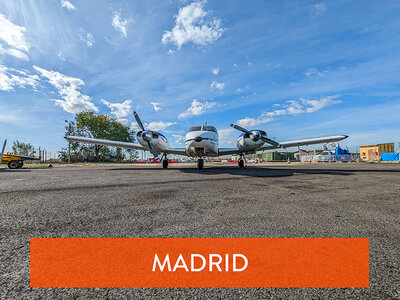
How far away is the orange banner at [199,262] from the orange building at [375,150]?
60143 millimetres

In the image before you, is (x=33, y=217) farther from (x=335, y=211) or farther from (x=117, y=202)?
(x=335, y=211)

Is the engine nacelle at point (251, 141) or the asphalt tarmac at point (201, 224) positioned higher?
the engine nacelle at point (251, 141)

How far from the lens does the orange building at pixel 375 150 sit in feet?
148

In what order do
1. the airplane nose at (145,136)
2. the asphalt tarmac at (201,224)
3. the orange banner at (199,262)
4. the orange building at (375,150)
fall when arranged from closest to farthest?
the asphalt tarmac at (201,224)
the orange banner at (199,262)
the airplane nose at (145,136)
the orange building at (375,150)

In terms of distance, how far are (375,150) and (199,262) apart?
204 feet

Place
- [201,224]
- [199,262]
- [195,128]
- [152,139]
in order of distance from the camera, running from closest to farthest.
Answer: [199,262], [201,224], [195,128], [152,139]

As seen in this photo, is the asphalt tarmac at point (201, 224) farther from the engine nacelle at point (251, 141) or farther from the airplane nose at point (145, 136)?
the airplane nose at point (145, 136)

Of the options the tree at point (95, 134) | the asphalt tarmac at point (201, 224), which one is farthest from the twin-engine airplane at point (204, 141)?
the tree at point (95, 134)

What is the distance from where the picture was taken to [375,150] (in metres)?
45.1

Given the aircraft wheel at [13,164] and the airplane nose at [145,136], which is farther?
the aircraft wheel at [13,164]

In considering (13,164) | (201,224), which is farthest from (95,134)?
(201,224)

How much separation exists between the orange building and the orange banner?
6014 cm

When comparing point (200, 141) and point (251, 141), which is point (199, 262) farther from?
point (251, 141)

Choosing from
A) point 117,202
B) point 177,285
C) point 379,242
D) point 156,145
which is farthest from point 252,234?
point 156,145
